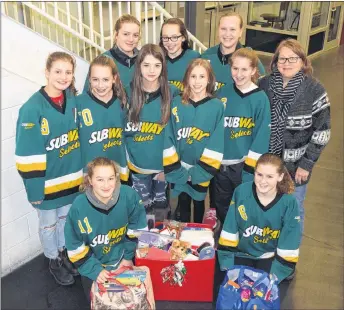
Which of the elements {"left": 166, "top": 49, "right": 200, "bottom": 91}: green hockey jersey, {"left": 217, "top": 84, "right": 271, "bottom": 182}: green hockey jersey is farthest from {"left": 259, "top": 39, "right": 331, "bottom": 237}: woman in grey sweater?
{"left": 166, "top": 49, "right": 200, "bottom": 91}: green hockey jersey

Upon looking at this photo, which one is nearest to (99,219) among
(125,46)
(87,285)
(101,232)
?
(101,232)

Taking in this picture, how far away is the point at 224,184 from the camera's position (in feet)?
10.3

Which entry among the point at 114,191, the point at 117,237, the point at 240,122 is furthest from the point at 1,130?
the point at 240,122

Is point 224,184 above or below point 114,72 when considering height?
below

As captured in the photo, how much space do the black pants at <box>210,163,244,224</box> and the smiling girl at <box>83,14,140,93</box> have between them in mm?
927

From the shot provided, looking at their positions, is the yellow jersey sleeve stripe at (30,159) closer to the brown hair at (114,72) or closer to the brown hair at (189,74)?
the brown hair at (114,72)

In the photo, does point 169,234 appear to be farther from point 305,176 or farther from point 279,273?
point 305,176

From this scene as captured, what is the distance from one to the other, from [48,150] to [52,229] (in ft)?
1.85

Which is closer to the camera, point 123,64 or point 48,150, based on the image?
point 48,150

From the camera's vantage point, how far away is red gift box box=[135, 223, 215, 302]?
8.55 ft

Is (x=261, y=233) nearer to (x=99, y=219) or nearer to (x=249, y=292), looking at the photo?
(x=249, y=292)

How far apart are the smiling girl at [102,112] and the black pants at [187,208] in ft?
2.23

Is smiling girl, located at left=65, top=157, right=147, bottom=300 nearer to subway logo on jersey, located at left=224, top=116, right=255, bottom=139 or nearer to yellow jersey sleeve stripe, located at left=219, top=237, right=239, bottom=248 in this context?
yellow jersey sleeve stripe, located at left=219, top=237, right=239, bottom=248

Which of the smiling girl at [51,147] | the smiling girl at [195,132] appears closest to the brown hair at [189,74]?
the smiling girl at [195,132]
